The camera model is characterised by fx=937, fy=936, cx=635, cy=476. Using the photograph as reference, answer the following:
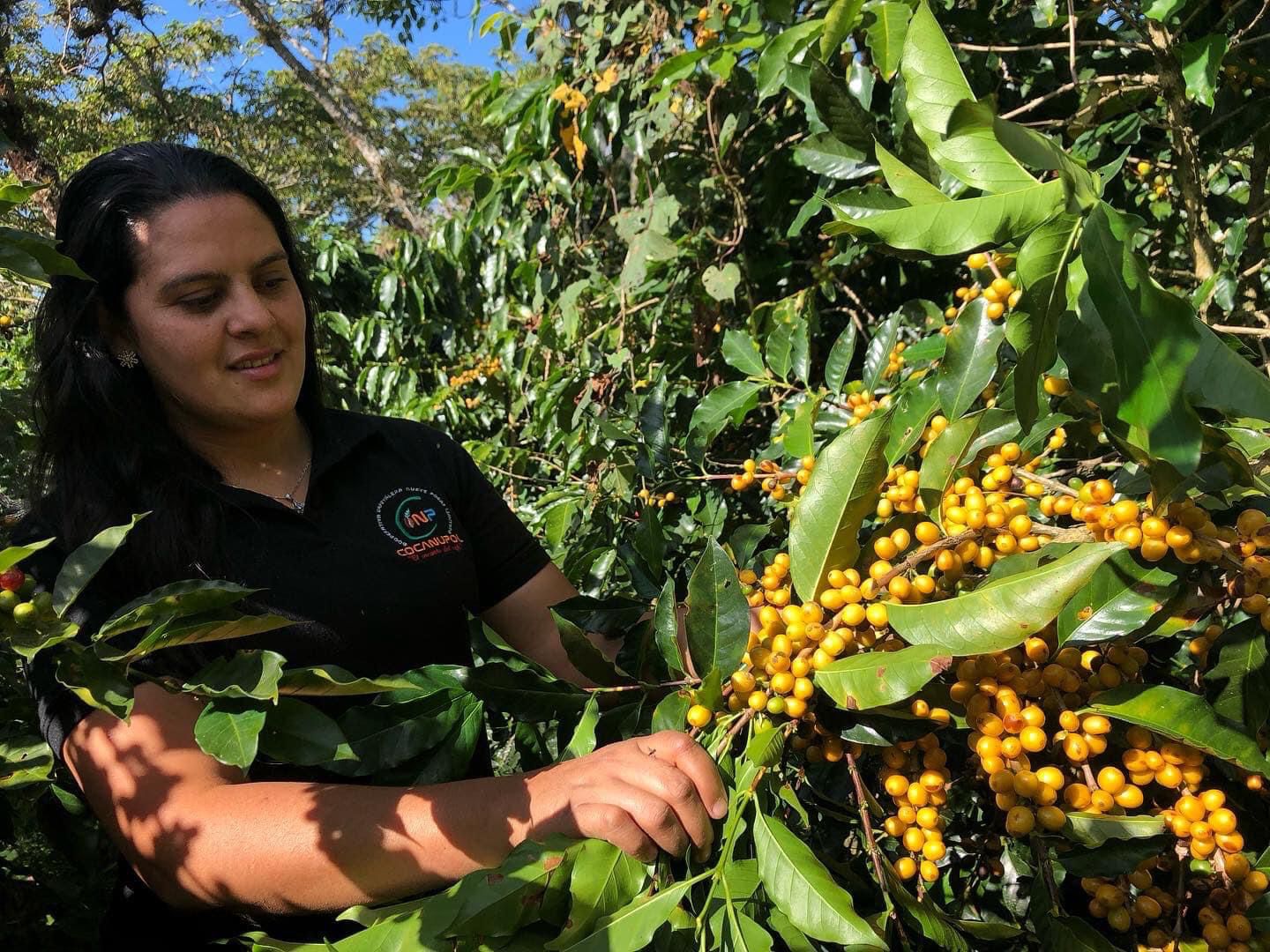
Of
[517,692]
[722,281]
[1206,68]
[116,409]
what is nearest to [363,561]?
[116,409]

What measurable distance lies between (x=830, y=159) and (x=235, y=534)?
3.81ft

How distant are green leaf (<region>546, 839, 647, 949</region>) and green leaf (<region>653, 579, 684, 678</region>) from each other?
206mm

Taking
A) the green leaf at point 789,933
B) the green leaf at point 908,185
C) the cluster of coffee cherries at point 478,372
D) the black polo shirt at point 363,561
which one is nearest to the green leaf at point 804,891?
the green leaf at point 789,933

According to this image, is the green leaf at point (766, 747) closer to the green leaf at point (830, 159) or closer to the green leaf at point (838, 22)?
the green leaf at point (830, 159)

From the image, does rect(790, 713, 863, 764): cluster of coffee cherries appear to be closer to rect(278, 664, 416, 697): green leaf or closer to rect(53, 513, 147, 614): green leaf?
rect(278, 664, 416, 697): green leaf

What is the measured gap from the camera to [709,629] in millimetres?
910

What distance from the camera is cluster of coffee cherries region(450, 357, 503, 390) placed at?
14.7ft

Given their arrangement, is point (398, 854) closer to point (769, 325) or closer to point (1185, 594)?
point (1185, 594)

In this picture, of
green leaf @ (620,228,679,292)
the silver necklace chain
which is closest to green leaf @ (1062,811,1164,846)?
the silver necklace chain

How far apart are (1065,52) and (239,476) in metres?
2.14

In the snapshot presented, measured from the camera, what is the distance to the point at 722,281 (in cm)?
255

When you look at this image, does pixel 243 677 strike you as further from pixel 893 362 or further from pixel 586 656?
pixel 893 362

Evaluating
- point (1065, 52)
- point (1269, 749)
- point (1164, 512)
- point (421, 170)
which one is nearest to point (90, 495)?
point (1164, 512)

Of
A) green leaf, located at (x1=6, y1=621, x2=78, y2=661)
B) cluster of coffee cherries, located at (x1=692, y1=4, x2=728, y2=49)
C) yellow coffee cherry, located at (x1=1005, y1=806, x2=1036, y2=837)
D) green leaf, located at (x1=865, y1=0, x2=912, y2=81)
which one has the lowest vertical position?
yellow coffee cherry, located at (x1=1005, y1=806, x2=1036, y2=837)
